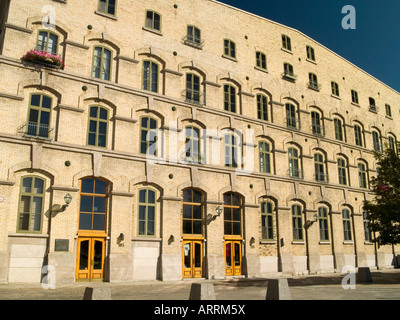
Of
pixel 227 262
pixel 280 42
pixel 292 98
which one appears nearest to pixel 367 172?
pixel 292 98

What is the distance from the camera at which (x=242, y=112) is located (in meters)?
27.3

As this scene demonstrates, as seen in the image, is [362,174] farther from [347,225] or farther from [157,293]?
[157,293]

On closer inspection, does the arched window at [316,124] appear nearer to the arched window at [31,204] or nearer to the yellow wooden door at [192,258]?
the yellow wooden door at [192,258]

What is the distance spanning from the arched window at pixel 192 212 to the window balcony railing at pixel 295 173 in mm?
8244

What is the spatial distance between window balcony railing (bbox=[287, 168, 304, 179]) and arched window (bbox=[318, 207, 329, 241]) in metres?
3.07

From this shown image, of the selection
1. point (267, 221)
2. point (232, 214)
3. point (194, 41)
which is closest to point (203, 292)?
point (232, 214)

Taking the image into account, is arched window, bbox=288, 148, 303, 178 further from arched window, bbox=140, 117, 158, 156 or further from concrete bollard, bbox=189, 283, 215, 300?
concrete bollard, bbox=189, 283, 215, 300

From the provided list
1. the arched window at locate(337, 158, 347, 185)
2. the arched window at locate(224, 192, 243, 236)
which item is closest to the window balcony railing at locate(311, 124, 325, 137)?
the arched window at locate(337, 158, 347, 185)

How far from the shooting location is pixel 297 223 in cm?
2811

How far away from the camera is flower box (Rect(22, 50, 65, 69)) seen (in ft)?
64.2

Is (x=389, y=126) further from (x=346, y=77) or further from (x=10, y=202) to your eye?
(x=10, y=202)

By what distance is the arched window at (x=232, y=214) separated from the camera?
972 inches

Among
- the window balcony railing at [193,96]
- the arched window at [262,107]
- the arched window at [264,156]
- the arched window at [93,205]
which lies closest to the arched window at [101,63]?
the window balcony railing at [193,96]

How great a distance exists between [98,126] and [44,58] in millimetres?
4373
